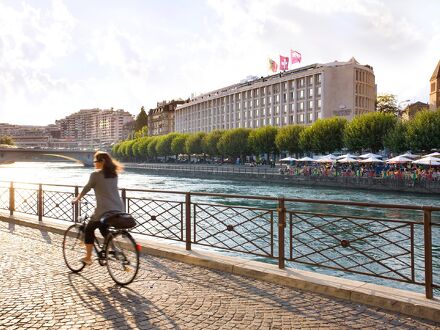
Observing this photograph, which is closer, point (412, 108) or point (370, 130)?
point (370, 130)

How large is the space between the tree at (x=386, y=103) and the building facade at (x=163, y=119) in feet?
275

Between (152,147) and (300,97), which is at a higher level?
(300,97)

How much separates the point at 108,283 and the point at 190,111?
145 metres

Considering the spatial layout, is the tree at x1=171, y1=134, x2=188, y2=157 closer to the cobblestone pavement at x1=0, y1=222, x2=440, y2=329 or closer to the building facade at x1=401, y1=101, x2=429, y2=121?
the building facade at x1=401, y1=101, x2=429, y2=121

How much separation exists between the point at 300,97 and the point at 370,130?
146 feet

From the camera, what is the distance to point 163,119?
173 meters

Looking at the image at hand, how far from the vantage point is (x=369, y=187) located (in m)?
42.6

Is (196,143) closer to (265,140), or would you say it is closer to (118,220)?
(265,140)

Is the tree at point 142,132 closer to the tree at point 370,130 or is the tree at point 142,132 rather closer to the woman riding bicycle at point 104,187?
the tree at point 370,130

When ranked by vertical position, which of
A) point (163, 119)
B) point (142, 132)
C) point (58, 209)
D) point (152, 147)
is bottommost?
point (58, 209)

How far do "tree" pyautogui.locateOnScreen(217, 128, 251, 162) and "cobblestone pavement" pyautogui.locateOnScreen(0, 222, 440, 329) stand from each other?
77108mm

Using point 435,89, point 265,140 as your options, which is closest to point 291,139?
point 265,140

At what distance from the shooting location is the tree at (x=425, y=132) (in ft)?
158

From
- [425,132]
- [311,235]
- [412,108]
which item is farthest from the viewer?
[412,108]
